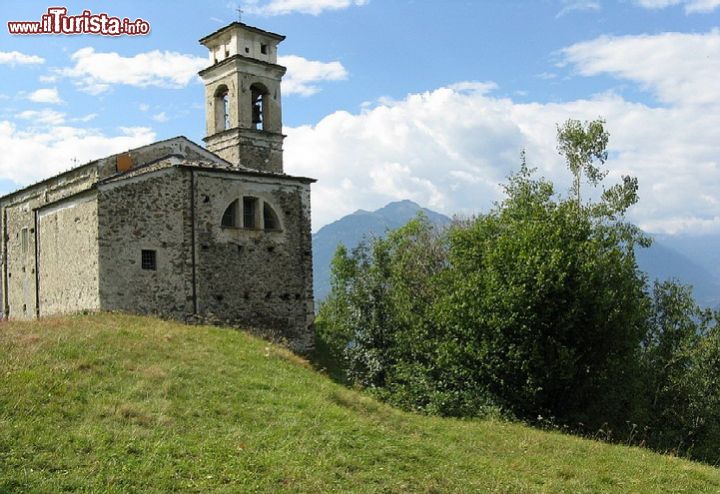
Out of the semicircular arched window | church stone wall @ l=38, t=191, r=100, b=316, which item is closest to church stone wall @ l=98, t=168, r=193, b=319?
church stone wall @ l=38, t=191, r=100, b=316

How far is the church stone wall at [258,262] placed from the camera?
1003 inches

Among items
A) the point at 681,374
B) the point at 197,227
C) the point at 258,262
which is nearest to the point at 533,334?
the point at 258,262

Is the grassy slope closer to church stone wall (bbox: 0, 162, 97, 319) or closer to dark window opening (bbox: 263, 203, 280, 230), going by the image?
dark window opening (bbox: 263, 203, 280, 230)

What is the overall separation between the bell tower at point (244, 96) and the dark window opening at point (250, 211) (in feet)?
8.13

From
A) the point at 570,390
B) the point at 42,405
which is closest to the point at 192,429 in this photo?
the point at 42,405

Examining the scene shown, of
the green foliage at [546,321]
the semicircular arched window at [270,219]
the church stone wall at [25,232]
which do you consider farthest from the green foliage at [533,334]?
the church stone wall at [25,232]

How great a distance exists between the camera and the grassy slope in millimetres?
10188

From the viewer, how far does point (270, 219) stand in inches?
1097

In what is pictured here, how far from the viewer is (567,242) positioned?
2497 cm

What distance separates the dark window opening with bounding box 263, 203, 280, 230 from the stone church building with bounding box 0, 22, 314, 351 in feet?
0.14

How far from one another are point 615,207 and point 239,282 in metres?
20.4

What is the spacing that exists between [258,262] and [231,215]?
2.14 m

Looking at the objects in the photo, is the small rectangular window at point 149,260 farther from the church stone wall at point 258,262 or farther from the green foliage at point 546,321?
the green foliage at point 546,321

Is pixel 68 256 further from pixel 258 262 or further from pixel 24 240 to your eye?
pixel 258 262
